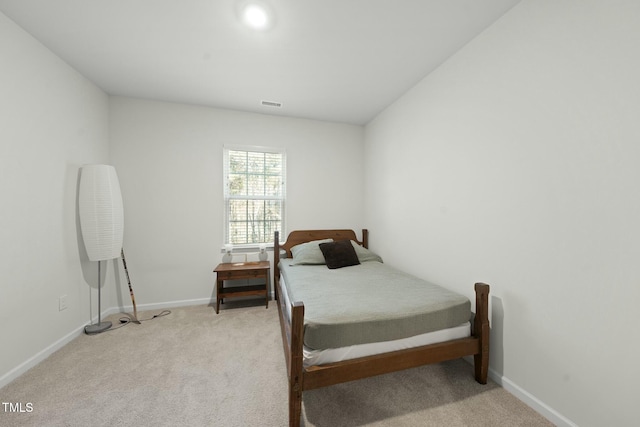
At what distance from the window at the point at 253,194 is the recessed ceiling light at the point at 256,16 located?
5.76ft

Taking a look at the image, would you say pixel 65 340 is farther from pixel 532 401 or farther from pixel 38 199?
pixel 532 401

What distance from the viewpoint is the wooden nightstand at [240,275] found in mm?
2936

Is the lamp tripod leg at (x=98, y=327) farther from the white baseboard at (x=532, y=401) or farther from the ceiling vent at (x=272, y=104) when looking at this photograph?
the white baseboard at (x=532, y=401)

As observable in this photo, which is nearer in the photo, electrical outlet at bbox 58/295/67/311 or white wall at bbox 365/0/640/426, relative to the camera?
white wall at bbox 365/0/640/426

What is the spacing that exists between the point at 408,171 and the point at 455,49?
1.20 m

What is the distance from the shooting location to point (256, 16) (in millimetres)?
1727

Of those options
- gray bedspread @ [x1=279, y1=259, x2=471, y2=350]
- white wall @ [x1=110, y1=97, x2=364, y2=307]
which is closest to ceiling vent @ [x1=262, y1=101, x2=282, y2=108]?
white wall @ [x1=110, y1=97, x2=364, y2=307]

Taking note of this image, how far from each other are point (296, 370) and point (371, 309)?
0.61m

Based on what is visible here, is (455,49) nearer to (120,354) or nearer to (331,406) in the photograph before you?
(331,406)

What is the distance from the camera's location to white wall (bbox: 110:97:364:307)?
9.84 feet

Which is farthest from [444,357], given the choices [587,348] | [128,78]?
[128,78]

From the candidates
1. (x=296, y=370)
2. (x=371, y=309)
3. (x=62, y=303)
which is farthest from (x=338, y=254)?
(x=62, y=303)

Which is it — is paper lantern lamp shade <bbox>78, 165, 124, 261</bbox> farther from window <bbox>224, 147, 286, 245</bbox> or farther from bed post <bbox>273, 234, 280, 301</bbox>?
bed post <bbox>273, 234, 280, 301</bbox>

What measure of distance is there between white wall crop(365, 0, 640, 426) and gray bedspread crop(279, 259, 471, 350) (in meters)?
0.40
